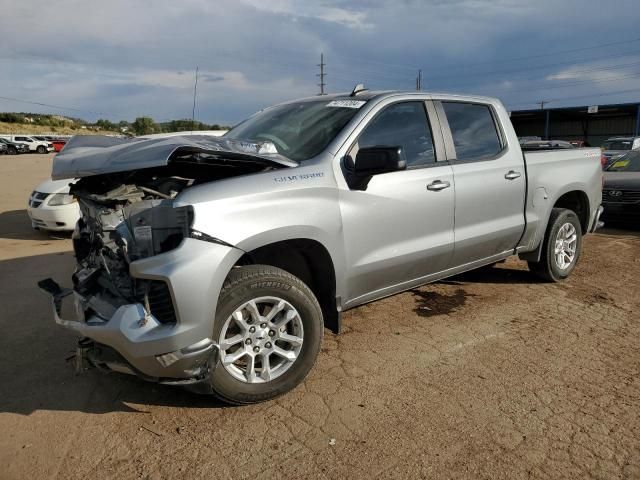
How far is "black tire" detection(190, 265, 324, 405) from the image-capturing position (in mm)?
2979

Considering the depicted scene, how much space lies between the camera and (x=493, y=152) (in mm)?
4777

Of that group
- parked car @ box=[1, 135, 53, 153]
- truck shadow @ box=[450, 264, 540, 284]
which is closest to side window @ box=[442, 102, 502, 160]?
truck shadow @ box=[450, 264, 540, 284]

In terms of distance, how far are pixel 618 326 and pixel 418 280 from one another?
1.77 m

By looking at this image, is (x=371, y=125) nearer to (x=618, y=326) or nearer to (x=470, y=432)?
(x=470, y=432)

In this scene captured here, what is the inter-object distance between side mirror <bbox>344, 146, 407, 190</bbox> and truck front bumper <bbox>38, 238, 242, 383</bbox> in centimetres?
110

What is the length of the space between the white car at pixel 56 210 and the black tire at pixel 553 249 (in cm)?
685

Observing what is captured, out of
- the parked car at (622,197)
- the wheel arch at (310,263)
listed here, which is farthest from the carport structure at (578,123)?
the wheel arch at (310,263)

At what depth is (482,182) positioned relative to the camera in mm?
4488

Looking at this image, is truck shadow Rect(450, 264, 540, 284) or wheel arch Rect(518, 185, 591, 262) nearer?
wheel arch Rect(518, 185, 591, 262)

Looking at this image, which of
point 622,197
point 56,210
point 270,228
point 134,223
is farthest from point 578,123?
point 134,223

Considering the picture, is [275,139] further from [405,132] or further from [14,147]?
[14,147]

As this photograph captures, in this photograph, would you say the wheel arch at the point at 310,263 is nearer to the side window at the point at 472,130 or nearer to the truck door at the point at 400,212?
the truck door at the point at 400,212

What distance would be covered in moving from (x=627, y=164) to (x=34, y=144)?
46.1 meters

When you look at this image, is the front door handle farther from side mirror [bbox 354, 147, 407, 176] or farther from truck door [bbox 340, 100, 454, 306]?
side mirror [bbox 354, 147, 407, 176]
